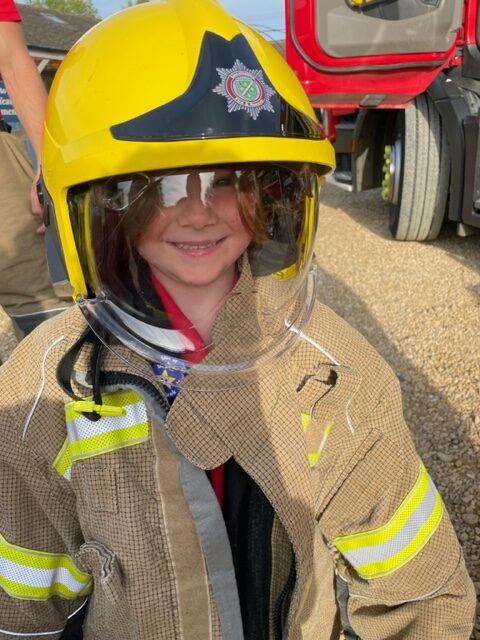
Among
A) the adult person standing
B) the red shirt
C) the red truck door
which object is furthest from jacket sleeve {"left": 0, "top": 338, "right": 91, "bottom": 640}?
the red truck door

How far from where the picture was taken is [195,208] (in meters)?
1.13

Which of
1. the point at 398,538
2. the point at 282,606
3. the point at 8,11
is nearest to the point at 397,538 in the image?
the point at 398,538

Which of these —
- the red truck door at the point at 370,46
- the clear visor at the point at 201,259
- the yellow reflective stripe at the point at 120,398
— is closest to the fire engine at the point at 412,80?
the red truck door at the point at 370,46

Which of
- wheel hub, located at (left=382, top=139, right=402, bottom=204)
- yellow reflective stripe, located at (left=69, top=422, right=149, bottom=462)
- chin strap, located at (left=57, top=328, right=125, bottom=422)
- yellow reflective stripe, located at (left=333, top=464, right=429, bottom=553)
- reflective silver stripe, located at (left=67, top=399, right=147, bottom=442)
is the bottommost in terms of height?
wheel hub, located at (left=382, top=139, right=402, bottom=204)

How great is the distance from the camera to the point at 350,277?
14.9ft

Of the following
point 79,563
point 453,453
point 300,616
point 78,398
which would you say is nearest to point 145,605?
point 79,563

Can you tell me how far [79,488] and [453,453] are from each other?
1843mm

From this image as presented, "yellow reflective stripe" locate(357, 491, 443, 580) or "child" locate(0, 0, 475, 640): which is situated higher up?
"child" locate(0, 0, 475, 640)

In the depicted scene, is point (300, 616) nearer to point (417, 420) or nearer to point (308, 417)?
point (308, 417)

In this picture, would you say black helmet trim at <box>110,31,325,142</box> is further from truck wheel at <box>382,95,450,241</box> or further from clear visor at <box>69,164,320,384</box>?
truck wheel at <box>382,95,450,241</box>

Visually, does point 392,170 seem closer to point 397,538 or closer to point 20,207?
point 20,207

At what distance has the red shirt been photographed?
6.02ft

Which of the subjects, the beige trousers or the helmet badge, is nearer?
the helmet badge

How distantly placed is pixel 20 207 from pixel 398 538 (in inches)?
76.1
